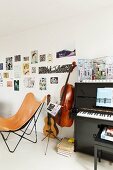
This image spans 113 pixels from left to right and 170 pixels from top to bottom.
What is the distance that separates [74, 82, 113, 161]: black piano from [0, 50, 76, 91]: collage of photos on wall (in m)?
0.76

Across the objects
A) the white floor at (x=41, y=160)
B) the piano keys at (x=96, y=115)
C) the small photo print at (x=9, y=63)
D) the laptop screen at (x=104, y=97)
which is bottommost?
the white floor at (x=41, y=160)

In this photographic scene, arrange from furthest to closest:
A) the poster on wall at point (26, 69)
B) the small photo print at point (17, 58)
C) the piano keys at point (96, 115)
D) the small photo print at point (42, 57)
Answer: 1. the small photo print at point (17, 58)
2. the poster on wall at point (26, 69)
3. the small photo print at point (42, 57)
4. the piano keys at point (96, 115)

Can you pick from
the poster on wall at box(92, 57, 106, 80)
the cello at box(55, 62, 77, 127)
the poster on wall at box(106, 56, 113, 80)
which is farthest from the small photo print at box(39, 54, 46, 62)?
the poster on wall at box(106, 56, 113, 80)

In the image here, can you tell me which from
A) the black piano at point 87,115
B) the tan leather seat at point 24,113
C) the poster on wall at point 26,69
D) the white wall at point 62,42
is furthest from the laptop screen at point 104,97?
the poster on wall at point 26,69

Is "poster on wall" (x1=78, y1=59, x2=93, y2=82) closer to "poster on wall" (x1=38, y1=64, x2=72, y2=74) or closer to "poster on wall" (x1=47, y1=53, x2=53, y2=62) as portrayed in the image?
"poster on wall" (x1=38, y1=64, x2=72, y2=74)

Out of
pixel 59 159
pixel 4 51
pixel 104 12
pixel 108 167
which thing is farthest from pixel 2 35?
pixel 108 167

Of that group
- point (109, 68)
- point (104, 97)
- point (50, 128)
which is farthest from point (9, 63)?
point (104, 97)

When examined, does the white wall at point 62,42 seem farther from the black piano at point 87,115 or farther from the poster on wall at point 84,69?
the black piano at point 87,115

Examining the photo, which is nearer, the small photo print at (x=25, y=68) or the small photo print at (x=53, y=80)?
the small photo print at (x=53, y=80)

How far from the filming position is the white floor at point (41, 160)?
213 cm

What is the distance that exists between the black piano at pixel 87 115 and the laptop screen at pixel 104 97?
46mm

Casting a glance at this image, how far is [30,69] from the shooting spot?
3.59 m

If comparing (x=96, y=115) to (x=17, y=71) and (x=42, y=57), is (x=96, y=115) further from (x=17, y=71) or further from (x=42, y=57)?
(x=17, y=71)

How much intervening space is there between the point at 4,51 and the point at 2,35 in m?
0.38
